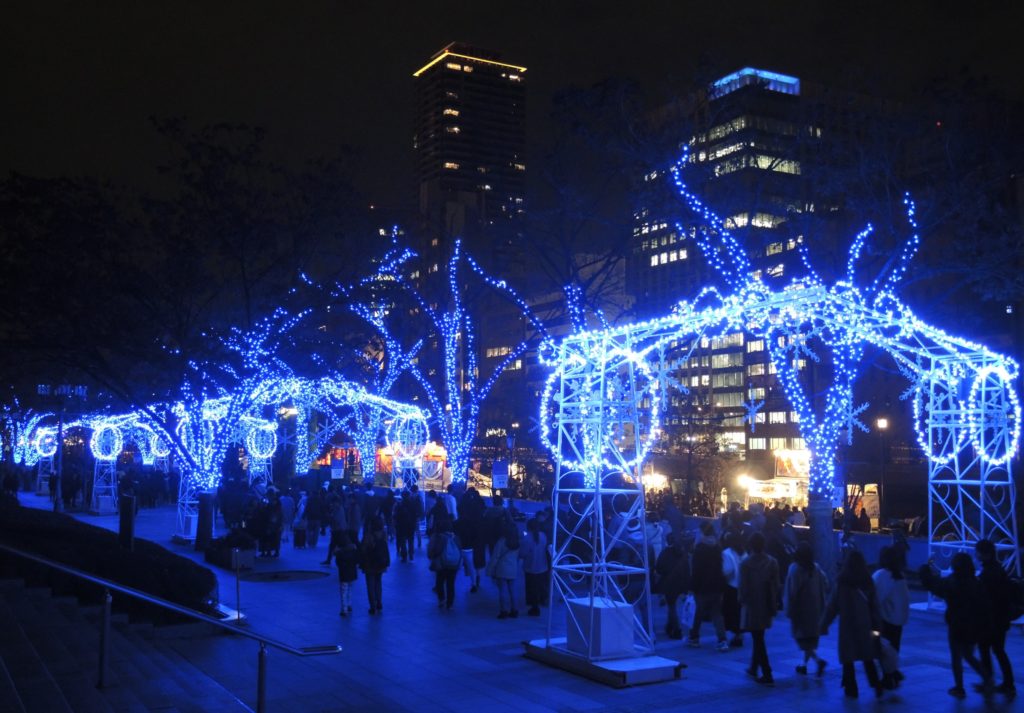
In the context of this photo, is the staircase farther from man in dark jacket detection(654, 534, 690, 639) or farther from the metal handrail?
man in dark jacket detection(654, 534, 690, 639)

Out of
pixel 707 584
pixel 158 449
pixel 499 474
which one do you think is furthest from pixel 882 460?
pixel 158 449

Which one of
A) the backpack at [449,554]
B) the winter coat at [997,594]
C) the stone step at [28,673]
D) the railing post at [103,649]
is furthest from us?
the backpack at [449,554]

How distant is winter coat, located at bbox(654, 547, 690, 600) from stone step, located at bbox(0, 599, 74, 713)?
7422 mm

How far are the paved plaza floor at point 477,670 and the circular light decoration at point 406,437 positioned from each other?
17331mm

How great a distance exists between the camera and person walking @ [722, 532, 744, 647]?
1171cm

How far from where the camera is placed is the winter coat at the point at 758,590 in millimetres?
9758

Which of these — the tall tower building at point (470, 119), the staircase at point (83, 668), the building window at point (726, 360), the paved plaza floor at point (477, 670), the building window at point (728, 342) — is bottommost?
the paved plaza floor at point (477, 670)

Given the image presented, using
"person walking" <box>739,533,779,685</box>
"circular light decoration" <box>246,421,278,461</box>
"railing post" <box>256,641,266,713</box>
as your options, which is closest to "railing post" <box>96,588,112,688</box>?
"railing post" <box>256,641,266,713</box>

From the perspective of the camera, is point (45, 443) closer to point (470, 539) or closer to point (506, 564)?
point (470, 539)

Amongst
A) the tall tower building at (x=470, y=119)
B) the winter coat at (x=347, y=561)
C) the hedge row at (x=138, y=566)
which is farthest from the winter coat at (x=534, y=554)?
the tall tower building at (x=470, y=119)

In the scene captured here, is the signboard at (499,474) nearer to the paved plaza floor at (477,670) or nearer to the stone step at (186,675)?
the paved plaza floor at (477,670)

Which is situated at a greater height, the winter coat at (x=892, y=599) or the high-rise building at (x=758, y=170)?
the high-rise building at (x=758, y=170)

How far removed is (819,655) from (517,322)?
42706mm

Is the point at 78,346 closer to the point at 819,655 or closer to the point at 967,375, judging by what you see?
the point at 819,655
